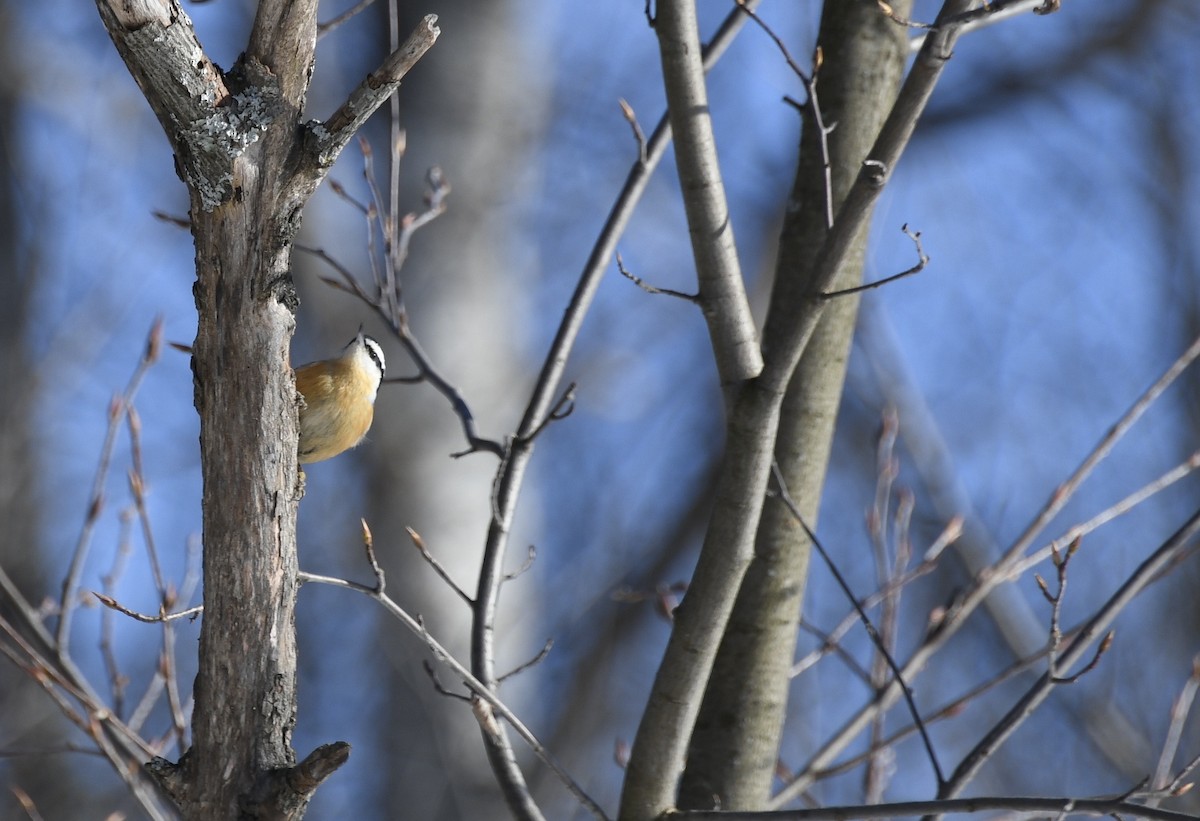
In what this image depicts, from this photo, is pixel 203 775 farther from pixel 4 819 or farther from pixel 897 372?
pixel 4 819

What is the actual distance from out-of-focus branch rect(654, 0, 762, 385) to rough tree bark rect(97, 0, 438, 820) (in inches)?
21.2

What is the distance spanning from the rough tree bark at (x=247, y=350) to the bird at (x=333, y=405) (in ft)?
4.09

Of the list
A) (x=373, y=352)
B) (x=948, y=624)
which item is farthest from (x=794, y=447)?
(x=373, y=352)

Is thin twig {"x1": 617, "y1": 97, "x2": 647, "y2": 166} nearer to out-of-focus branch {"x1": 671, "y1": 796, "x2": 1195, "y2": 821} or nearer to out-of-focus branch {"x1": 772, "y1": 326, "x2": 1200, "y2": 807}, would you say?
out-of-focus branch {"x1": 772, "y1": 326, "x2": 1200, "y2": 807}

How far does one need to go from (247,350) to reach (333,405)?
1.35 meters

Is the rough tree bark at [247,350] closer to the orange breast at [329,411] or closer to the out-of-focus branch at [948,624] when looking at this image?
the out-of-focus branch at [948,624]

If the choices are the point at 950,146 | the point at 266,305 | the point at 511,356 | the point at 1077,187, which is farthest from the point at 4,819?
the point at 1077,187

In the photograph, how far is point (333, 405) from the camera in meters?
2.74

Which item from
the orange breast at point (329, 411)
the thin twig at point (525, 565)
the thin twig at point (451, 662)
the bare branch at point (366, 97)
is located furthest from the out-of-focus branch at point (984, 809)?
the orange breast at point (329, 411)

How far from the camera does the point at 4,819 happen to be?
534cm

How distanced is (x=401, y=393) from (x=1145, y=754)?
360cm

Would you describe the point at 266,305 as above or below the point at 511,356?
below

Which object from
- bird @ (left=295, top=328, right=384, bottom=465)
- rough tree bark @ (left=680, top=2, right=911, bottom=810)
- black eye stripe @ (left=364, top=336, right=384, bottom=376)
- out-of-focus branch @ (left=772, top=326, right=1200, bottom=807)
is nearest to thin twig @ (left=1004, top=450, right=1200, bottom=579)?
out-of-focus branch @ (left=772, top=326, right=1200, bottom=807)

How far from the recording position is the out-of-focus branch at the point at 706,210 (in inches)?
70.8
